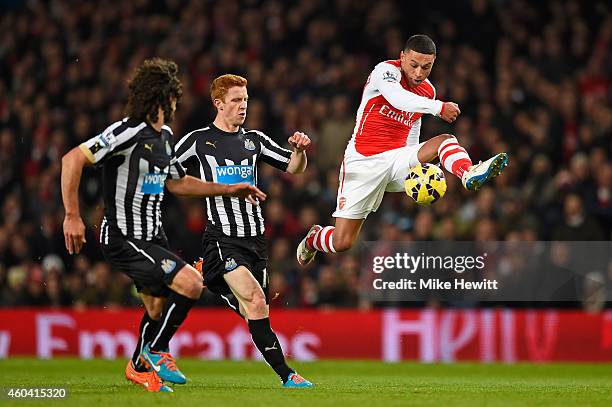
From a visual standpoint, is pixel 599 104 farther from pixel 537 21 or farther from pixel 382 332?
pixel 382 332

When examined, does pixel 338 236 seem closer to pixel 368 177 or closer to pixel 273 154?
pixel 368 177

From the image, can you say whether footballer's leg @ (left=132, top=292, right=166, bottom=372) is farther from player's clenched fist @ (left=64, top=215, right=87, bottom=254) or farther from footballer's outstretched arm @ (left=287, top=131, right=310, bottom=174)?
footballer's outstretched arm @ (left=287, top=131, right=310, bottom=174)

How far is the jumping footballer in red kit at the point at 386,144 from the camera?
850cm

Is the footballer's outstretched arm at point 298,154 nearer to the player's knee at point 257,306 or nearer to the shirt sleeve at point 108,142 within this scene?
the player's knee at point 257,306

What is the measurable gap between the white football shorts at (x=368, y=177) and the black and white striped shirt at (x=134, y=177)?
224 cm

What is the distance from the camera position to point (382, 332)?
42.8 ft

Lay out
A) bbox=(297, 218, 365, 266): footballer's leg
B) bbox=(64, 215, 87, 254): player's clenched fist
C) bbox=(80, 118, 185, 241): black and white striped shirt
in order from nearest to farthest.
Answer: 1. bbox=(64, 215, 87, 254): player's clenched fist
2. bbox=(80, 118, 185, 241): black and white striped shirt
3. bbox=(297, 218, 365, 266): footballer's leg

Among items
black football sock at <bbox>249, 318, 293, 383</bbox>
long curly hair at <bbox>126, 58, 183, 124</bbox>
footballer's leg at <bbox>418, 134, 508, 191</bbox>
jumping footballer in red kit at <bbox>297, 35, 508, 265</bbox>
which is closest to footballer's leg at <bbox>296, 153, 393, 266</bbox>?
jumping footballer in red kit at <bbox>297, 35, 508, 265</bbox>

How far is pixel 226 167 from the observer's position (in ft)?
27.1

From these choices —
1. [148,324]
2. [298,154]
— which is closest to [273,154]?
[298,154]

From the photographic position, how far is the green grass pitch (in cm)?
695

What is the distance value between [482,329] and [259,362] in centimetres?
260

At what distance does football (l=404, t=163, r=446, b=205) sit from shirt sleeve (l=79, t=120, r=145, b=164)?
2.33m

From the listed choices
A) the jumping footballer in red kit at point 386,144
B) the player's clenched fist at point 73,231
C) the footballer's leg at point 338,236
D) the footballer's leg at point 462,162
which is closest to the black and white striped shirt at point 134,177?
the player's clenched fist at point 73,231
